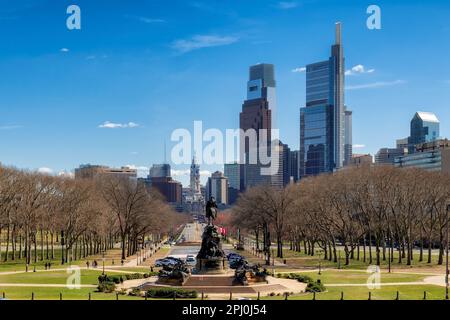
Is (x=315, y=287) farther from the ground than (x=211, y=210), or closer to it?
closer to it

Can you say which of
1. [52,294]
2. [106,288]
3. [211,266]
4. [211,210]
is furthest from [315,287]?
[52,294]

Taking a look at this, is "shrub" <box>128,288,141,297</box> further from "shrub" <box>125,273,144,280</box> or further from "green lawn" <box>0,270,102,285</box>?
"shrub" <box>125,273,144,280</box>

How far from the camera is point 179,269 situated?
211 feet

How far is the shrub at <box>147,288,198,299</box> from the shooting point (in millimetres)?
56384

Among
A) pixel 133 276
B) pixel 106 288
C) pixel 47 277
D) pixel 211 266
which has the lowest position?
pixel 47 277

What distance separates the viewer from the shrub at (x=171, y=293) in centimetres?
5638

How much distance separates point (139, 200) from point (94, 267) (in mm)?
29564

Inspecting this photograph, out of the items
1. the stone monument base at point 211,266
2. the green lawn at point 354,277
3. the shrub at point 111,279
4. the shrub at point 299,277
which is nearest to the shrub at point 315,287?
the shrub at point 299,277

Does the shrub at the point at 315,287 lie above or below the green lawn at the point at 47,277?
above

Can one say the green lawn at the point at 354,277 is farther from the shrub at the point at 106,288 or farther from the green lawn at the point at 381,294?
the shrub at the point at 106,288

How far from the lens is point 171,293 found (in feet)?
188

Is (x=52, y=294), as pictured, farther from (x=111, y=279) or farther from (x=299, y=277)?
(x=299, y=277)
